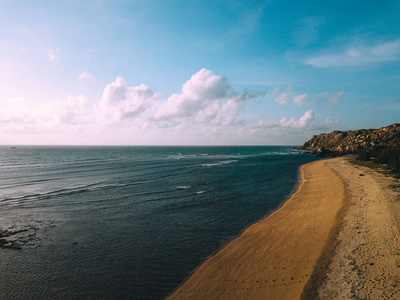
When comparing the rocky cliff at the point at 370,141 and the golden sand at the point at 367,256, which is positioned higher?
the rocky cliff at the point at 370,141

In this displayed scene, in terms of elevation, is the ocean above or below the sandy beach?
below

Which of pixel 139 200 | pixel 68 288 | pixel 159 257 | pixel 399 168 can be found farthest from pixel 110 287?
pixel 399 168

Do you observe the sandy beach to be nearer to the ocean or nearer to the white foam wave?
the ocean

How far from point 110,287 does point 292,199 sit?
21498 mm

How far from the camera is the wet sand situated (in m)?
9.21

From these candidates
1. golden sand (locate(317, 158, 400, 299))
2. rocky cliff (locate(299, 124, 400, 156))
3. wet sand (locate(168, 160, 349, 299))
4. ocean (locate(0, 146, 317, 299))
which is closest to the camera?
golden sand (locate(317, 158, 400, 299))

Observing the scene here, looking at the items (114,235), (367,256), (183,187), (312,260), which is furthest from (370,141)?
(114,235)

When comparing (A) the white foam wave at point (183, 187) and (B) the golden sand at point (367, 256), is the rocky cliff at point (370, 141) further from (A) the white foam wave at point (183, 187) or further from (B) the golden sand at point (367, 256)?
(A) the white foam wave at point (183, 187)

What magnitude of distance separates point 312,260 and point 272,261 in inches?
81.9

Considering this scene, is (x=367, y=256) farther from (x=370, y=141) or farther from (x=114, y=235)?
(x=370, y=141)

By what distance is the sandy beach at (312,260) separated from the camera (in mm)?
8641

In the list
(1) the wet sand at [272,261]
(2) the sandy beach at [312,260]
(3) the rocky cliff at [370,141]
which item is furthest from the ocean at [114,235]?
(3) the rocky cliff at [370,141]

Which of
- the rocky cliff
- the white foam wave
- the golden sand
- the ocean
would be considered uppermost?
the rocky cliff

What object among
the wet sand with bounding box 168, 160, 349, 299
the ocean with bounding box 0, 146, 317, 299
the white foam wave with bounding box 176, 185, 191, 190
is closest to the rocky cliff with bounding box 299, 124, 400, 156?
the ocean with bounding box 0, 146, 317, 299
